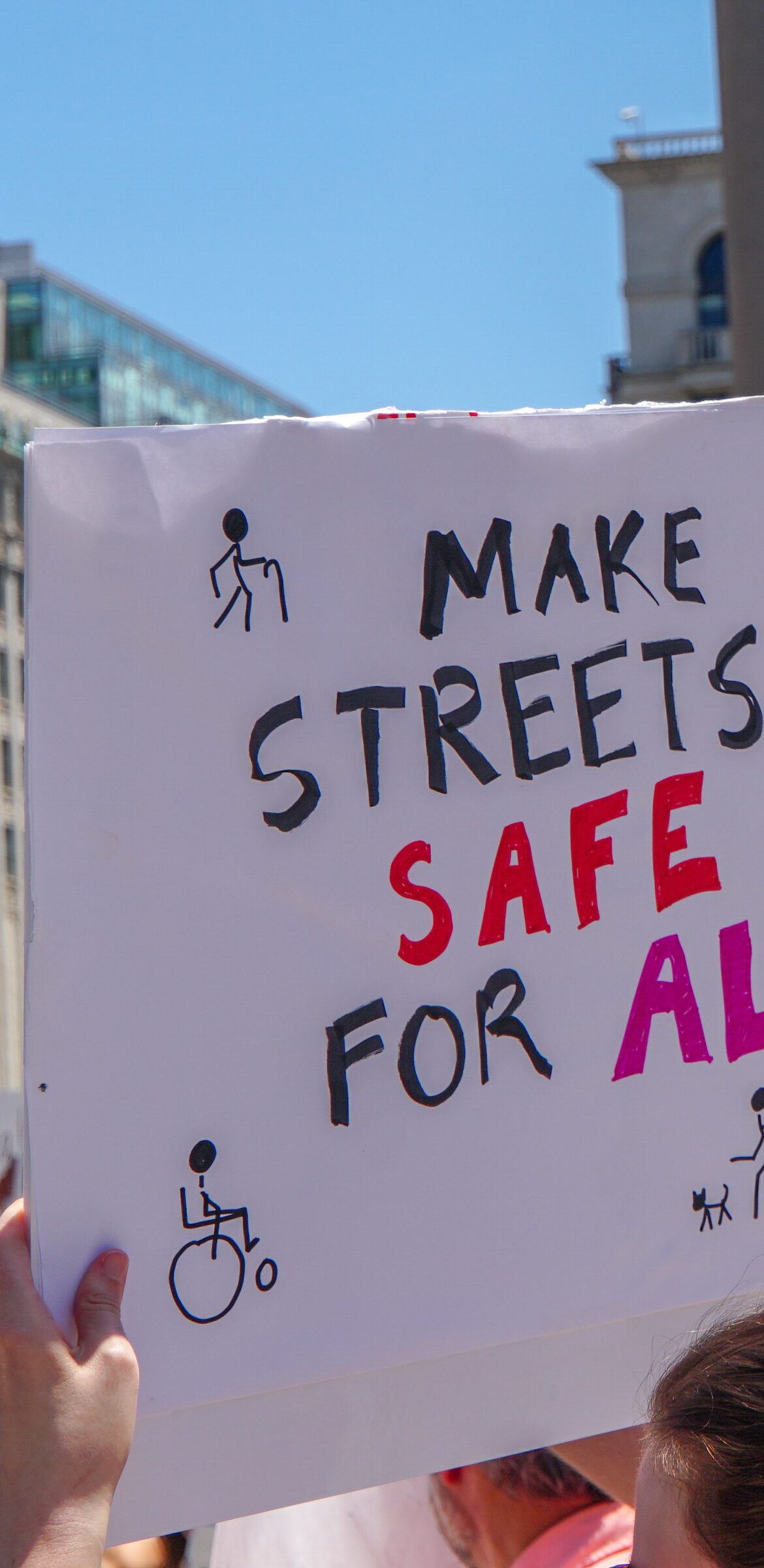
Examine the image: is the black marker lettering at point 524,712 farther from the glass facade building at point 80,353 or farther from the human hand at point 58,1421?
the glass facade building at point 80,353

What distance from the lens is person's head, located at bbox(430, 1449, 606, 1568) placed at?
170cm

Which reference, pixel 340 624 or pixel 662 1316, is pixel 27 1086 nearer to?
pixel 340 624

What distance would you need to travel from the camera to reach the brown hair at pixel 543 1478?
5.55 ft

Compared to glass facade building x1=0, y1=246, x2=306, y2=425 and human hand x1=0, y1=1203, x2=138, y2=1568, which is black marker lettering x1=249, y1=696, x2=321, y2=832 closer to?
human hand x1=0, y1=1203, x2=138, y2=1568

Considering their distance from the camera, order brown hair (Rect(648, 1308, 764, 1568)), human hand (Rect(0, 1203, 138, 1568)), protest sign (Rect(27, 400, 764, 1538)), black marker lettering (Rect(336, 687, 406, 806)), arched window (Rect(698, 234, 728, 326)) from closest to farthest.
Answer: brown hair (Rect(648, 1308, 764, 1568)) < human hand (Rect(0, 1203, 138, 1568)) < protest sign (Rect(27, 400, 764, 1538)) < black marker lettering (Rect(336, 687, 406, 806)) < arched window (Rect(698, 234, 728, 326))

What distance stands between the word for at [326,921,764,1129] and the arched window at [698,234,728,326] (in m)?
23.9

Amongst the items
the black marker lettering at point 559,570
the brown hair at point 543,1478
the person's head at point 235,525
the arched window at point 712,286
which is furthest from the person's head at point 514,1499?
the arched window at point 712,286

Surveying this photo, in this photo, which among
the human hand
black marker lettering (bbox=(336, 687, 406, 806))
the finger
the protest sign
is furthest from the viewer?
black marker lettering (bbox=(336, 687, 406, 806))

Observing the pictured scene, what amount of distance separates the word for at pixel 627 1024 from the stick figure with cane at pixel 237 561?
375 mm

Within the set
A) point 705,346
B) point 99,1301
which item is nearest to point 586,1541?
point 99,1301

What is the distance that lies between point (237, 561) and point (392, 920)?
36cm

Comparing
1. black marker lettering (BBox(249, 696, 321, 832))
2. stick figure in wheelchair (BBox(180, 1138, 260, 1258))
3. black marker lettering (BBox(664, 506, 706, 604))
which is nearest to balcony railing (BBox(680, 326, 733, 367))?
black marker lettering (BBox(664, 506, 706, 604))

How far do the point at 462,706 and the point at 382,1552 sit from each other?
115cm

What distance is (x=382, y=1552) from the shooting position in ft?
6.41
